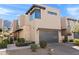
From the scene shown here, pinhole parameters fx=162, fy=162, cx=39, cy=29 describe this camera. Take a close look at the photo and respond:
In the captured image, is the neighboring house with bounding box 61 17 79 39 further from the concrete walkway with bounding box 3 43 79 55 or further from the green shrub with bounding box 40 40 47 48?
the green shrub with bounding box 40 40 47 48

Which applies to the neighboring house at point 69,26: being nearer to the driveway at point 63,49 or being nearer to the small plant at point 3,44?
the driveway at point 63,49

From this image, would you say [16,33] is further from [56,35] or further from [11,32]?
[56,35]

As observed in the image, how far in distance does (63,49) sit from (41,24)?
1.32 metres

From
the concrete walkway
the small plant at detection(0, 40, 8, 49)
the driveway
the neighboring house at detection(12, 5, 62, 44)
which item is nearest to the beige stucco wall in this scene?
the neighboring house at detection(12, 5, 62, 44)

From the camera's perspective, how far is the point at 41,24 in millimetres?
6484

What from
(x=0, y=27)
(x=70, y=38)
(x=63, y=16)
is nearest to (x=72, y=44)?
(x=70, y=38)

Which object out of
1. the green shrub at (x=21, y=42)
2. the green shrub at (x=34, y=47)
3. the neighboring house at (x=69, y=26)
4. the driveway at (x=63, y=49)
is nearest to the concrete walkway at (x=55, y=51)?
the driveway at (x=63, y=49)

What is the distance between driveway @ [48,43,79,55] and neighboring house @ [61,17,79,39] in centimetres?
43

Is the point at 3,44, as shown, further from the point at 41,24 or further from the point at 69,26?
the point at 69,26

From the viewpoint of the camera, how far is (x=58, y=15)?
655cm

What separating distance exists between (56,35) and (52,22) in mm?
594

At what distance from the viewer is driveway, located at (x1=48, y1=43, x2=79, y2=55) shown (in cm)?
630

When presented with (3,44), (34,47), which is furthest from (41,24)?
(3,44)
